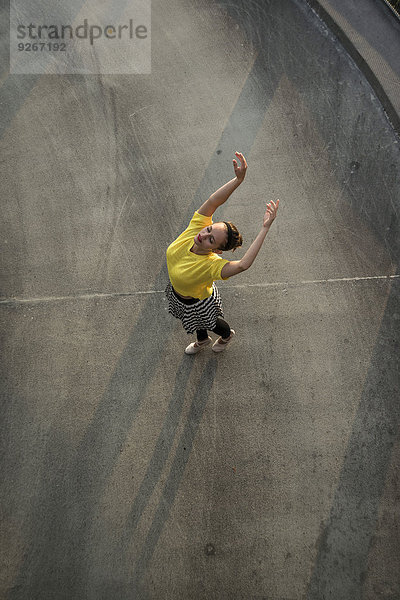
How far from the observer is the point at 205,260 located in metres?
3.15

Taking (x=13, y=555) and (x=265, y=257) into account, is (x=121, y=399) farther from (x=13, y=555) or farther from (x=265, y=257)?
(x=265, y=257)

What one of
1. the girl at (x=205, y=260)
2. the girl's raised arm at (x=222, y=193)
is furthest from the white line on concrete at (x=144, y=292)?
the girl's raised arm at (x=222, y=193)

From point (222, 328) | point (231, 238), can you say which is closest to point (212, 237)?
point (231, 238)

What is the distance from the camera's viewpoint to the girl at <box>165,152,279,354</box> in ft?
9.86

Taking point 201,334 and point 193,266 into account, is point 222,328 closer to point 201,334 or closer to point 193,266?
point 201,334

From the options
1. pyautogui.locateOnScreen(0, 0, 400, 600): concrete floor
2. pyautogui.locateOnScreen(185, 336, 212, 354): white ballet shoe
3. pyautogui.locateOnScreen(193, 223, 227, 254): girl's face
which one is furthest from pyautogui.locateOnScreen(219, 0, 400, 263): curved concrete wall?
pyautogui.locateOnScreen(193, 223, 227, 254): girl's face

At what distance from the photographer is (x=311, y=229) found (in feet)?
15.5

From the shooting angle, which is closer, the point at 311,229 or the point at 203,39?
the point at 311,229

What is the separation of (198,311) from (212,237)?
72cm

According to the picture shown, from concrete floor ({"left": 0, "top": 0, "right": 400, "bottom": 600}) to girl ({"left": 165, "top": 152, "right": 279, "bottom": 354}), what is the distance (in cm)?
78

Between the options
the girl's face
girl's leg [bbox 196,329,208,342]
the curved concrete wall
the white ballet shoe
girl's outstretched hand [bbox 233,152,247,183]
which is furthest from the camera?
the curved concrete wall

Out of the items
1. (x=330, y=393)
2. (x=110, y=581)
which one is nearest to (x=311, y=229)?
(x=330, y=393)

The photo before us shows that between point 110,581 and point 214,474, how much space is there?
43.8 inches

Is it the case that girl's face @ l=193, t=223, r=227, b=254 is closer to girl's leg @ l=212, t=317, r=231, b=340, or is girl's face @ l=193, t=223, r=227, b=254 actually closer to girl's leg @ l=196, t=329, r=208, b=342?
girl's leg @ l=212, t=317, r=231, b=340
